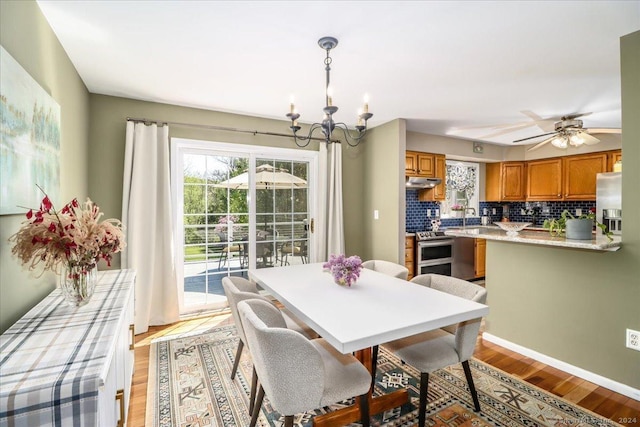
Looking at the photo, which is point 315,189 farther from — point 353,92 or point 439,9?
point 439,9

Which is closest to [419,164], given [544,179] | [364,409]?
[544,179]

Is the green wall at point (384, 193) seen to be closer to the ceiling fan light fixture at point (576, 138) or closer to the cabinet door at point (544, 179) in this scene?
the ceiling fan light fixture at point (576, 138)

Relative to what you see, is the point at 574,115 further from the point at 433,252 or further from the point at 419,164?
the point at 433,252

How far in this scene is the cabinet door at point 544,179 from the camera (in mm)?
5059

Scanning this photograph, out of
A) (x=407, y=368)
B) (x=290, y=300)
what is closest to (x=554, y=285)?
(x=407, y=368)

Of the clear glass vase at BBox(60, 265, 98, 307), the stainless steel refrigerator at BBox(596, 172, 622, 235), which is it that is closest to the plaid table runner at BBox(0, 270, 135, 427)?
the clear glass vase at BBox(60, 265, 98, 307)

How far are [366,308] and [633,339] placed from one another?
1.96 meters

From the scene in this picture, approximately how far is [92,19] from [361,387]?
8.62 feet

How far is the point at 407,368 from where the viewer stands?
7.95ft

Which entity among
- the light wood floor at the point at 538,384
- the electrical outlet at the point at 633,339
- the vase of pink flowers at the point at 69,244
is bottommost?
the light wood floor at the point at 538,384

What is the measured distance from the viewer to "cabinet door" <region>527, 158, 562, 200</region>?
16.6ft

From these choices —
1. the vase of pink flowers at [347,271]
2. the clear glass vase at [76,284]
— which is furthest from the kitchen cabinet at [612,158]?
the clear glass vase at [76,284]

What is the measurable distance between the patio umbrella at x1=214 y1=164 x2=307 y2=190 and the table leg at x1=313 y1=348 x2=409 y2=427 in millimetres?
2558

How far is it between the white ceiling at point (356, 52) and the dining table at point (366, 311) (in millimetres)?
1688
